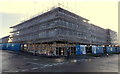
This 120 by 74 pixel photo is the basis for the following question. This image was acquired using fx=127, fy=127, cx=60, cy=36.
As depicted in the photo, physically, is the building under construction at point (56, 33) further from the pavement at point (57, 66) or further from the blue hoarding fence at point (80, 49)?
the pavement at point (57, 66)

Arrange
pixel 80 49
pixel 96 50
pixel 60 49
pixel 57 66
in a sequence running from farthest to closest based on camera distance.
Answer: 1. pixel 96 50
2. pixel 80 49
3. pixel 60 49
4. pixel 57 66

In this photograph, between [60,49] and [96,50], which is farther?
[96,50]

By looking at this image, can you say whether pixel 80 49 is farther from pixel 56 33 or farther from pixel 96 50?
pixel 96 50


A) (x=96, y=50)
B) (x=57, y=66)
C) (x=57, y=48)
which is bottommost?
(x=96, y=50)

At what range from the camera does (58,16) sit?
41.6 metres

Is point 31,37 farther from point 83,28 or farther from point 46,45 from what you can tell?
point 83,28

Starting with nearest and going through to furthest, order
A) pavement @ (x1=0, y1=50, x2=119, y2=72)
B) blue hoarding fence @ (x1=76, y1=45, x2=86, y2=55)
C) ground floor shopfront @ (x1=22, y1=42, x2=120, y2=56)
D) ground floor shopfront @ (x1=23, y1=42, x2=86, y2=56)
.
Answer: pavement @ (x1=0, y1=50, x2=119, y2=72) → ground floor shopfront @ (x1=23, y1=42, x2=86, y2=56) → ground floor shopfront @ (x1=22, y1=42, x2=120, y2=56) → blue hoarding fence @ (x1=76, y1=45, x2=86, y2=55)

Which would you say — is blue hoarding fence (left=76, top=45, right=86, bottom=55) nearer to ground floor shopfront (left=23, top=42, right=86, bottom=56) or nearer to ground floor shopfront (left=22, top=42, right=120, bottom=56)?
ground floor shopfront (left=22, top=42, right=120, bottom=56)

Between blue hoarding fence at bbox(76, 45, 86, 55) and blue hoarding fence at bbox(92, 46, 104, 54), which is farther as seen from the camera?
blue hoarding fence at bbox(92, 46, 104, 54)

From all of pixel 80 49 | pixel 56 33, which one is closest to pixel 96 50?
pixel 80 49

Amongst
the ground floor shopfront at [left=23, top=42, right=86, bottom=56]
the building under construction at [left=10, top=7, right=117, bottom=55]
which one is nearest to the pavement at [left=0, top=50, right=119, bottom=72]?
the ground floor shopfront at [left=23, top=42, right=86, bottom=56]

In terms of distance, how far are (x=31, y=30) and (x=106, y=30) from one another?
50967mm

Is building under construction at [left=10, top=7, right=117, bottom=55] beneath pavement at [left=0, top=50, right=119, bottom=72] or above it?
above

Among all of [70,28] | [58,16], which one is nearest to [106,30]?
[70,28]
